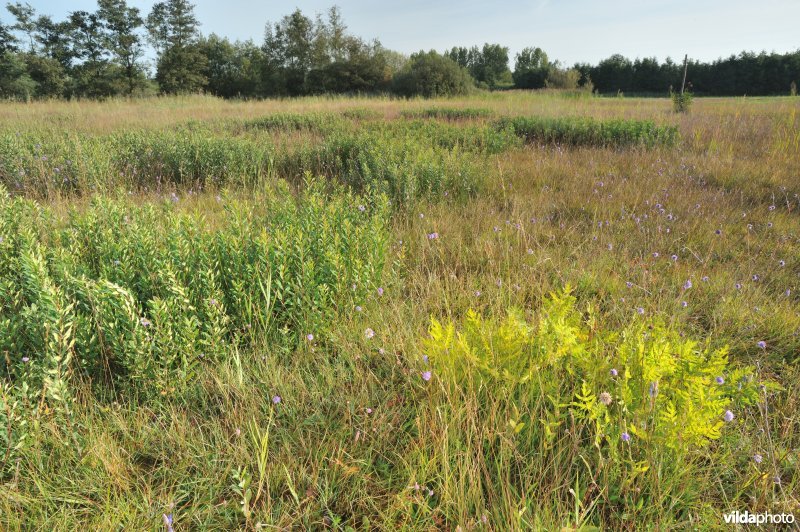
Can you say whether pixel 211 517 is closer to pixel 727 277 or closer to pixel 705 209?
pixel 727 277

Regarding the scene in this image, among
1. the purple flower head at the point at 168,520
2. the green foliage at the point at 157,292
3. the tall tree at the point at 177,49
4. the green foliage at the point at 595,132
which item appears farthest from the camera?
the tall tree at the point at 177,49

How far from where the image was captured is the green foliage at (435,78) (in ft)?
88.8

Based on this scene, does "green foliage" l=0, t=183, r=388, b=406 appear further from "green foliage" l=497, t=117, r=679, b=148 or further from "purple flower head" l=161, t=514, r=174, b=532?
"green foliage" l=497, t=117, r=679, b=148

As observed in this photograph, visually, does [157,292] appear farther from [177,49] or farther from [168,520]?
[177,49]

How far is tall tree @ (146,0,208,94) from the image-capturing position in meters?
40.5

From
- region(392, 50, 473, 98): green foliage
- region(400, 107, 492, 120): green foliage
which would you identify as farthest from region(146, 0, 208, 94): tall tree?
region(400, 107, 492, 120): green foliage

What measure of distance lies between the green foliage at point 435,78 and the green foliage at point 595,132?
19.3 metres

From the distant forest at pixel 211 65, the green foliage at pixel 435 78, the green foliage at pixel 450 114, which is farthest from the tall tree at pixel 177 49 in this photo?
the green foliage at pixel 450 114

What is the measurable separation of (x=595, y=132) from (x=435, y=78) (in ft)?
73.1

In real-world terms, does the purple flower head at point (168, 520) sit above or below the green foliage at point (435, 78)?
below

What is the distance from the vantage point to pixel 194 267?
230 centimetres

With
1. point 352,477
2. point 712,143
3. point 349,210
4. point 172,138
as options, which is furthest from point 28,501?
point 712,143

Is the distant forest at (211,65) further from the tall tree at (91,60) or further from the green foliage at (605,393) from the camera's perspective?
the green foliage at (605,393)

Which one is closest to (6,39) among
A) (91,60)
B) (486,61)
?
(91,60)
